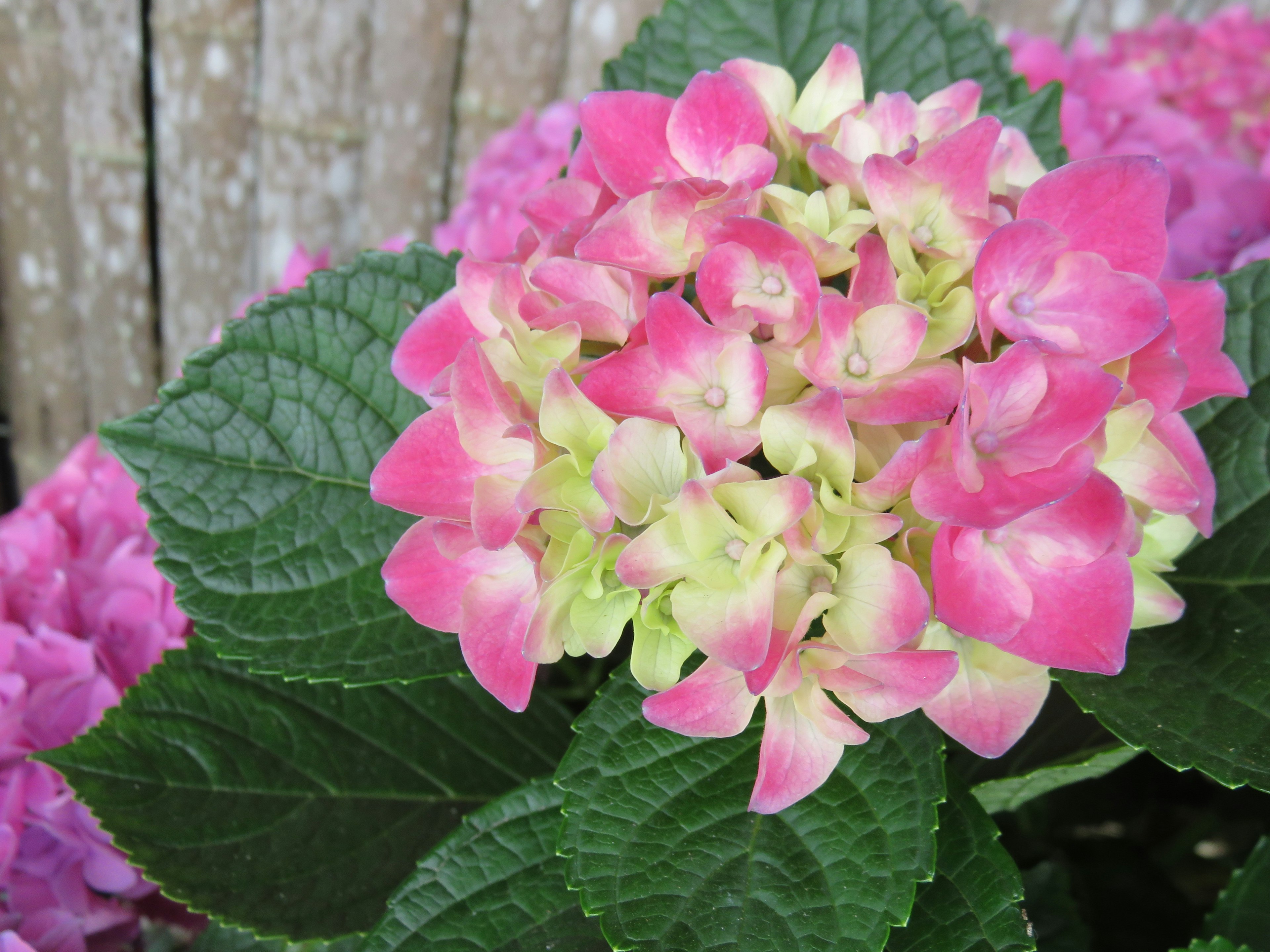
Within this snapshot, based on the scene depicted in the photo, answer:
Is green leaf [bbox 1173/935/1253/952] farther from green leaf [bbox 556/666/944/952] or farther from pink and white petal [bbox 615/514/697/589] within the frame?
pink and white petal [bbox 615/514/697/589]

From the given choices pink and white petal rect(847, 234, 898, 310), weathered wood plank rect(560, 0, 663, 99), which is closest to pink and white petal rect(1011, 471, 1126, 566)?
pink and white petal rect(847, 234, 898, 310)

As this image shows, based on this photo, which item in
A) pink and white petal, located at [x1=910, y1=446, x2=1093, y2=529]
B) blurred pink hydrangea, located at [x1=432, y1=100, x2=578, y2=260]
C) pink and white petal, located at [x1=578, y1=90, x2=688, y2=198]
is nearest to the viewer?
pink and white petal, located at [x1=910, y1=446, x2=1093, y2=529]

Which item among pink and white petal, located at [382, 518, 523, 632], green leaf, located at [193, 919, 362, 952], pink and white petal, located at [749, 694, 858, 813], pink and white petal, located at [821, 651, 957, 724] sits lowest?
green leaf, located at [193, 919, 362, 952]

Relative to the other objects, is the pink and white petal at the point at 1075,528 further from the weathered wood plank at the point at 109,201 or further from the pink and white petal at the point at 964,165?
the weathered wood plank at the point at 109,201

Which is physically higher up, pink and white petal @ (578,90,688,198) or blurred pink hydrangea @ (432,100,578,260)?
pink and white petal @ (578,90,688,198)

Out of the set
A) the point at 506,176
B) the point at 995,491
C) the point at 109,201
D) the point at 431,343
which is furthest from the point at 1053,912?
the point at 109,201

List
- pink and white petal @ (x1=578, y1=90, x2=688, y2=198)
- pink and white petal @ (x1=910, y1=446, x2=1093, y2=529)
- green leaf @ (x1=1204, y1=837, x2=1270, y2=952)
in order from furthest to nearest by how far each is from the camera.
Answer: green leaf @ (x1=1204, y1=837, x2=1270, y2=952), pink and white petal @ (x1=578, y1=90, x2=688, y2=198), pink and white petal @ (x1=910, y1=446, x2=1093, y2=529)

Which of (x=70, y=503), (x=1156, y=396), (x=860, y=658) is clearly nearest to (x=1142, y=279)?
(x=1156, y=396)
